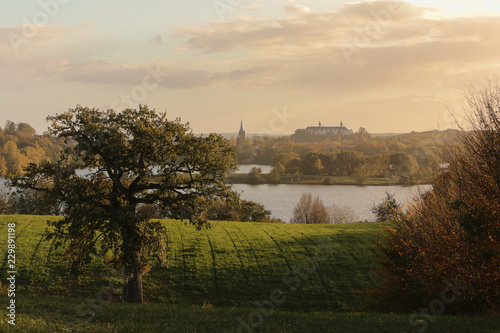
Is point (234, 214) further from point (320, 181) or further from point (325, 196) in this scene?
point (320, 181)

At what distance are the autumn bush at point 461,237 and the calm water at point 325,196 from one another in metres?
43.6

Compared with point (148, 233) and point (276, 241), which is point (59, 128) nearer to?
point (148, 233)

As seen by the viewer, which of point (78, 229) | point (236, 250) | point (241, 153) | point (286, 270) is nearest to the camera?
point (78, 229)

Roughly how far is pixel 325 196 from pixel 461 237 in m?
71.3

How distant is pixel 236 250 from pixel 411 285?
17.5 metres

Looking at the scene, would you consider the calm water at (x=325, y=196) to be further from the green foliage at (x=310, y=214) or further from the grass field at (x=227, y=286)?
the grass field at (x=227, y=286)

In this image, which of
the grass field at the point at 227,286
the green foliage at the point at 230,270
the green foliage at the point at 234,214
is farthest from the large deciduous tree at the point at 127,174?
the green foliage at the point at 234,214

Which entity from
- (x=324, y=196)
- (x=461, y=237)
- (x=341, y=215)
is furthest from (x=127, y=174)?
(x=324, y=196)

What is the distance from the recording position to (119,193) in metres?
23.4

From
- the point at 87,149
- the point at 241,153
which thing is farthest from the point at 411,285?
the point at 241,153

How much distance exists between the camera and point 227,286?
3100 centimetres

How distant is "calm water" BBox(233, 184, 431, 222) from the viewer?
7644 centimetres

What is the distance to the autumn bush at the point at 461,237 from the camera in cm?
1552

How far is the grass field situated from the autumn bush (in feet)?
7.62
